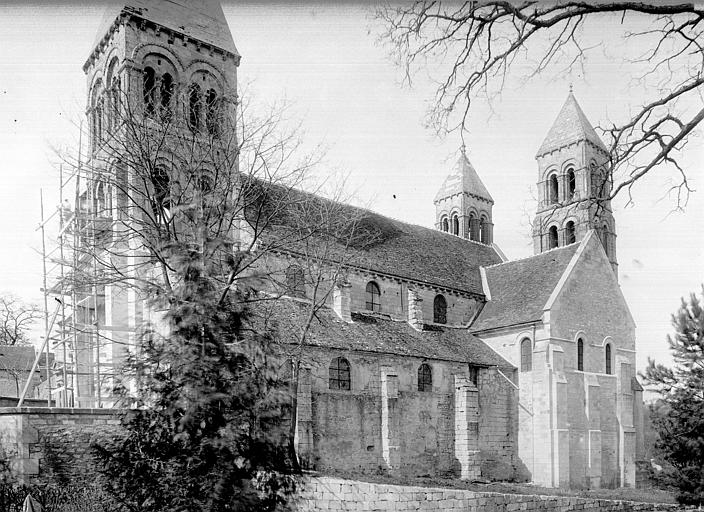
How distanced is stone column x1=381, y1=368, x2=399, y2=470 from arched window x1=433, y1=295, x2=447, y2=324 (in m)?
7.91

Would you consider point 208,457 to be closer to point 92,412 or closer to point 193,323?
point 193,323

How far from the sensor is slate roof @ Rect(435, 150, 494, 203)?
49688mm

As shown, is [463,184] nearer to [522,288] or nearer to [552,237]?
[552,237]

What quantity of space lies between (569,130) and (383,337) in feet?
73.9

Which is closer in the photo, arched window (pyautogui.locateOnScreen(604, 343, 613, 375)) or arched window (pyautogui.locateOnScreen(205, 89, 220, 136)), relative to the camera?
arched window (pyautogui.locateOnScreen(205, 89, 220, 136))

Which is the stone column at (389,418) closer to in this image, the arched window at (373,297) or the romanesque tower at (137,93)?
the arched window at (373,297)

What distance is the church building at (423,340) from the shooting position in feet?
84.2

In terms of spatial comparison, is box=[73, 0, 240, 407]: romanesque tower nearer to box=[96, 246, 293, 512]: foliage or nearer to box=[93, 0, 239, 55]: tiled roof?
box=[93, 0, 239, 55]: tiled roof

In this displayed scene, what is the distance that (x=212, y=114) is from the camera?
26953mm

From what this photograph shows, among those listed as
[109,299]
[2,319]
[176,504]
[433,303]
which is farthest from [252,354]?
[2,319]

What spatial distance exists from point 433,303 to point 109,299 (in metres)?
15.3

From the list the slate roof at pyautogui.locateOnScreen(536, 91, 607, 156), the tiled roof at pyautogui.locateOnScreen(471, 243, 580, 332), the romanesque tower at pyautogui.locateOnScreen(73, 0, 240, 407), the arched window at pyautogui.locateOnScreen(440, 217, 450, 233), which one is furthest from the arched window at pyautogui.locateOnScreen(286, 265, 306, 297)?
the arched window at pyautogui.locateOnScreen(440, 217, 450, 233)

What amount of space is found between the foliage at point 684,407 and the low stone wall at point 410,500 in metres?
2.49

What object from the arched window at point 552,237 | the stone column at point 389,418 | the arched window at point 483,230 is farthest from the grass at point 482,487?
the arched window at point 483,230
